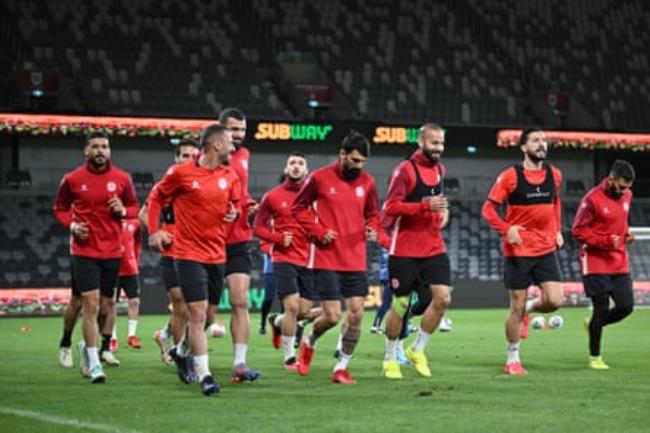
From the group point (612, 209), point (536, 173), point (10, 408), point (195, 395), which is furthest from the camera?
point (612, 209)

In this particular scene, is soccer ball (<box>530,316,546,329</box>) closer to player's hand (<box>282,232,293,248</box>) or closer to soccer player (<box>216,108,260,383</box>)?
player's hand (<box>282,232,293,248</box>)

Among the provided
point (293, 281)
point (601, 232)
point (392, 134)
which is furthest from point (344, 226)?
point (392, 134)

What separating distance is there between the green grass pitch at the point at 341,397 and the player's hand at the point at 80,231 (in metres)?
1.42

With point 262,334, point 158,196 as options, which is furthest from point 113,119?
point 158,196

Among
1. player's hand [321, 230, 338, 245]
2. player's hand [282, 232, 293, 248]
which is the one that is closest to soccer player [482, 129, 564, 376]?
player's hand [321, 230, 338, 245]

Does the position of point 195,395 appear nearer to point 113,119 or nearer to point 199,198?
point 199,198

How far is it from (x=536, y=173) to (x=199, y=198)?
4.35 meters

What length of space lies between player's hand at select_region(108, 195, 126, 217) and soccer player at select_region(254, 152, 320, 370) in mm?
2012

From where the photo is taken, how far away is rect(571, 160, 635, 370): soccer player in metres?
16.6

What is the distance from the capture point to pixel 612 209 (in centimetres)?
1677

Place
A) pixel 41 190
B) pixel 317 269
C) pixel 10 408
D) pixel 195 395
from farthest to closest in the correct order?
pixel 41 190 < pixel 317 269 < pixel 195 395 < pixel 10 408

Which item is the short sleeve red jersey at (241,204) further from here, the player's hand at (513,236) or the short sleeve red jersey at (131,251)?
the short sleeve red jersey at (131,251)

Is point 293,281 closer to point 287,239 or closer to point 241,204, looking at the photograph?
point 287,239

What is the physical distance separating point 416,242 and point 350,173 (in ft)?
3.51
